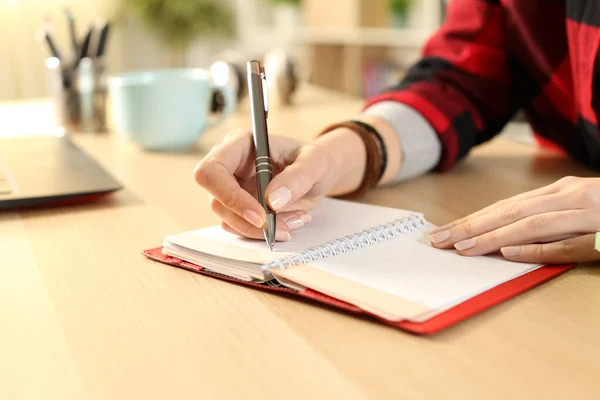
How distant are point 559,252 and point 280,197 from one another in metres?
0.23

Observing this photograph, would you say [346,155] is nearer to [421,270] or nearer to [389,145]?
[389,145]

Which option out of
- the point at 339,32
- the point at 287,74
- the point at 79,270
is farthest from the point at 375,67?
the point at 79,270

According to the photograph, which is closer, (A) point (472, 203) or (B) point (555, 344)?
(B) point (555, 344)

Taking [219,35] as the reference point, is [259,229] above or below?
below

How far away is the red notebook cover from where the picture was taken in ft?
1.41

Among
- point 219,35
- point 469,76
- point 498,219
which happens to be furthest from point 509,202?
point 219,35

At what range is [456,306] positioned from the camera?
1.49 feet

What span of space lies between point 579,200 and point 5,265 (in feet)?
1.64

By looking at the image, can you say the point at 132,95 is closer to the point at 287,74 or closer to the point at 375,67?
the point at 287,74

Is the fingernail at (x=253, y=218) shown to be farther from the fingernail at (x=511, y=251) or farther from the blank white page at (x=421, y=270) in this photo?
the fingernail at (x=511, y=251)

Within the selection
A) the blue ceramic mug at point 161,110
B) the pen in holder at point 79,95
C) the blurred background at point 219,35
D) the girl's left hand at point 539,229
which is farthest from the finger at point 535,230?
the blurred background at point 219,35

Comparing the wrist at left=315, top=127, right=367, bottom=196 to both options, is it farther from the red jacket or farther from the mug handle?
the mug handle

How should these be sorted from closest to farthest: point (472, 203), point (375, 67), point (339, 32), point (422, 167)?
1. point (472, 203)
2. point (422, 167)
3. point (375, 67)
4. point (339, 32)

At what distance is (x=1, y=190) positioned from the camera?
760mm
